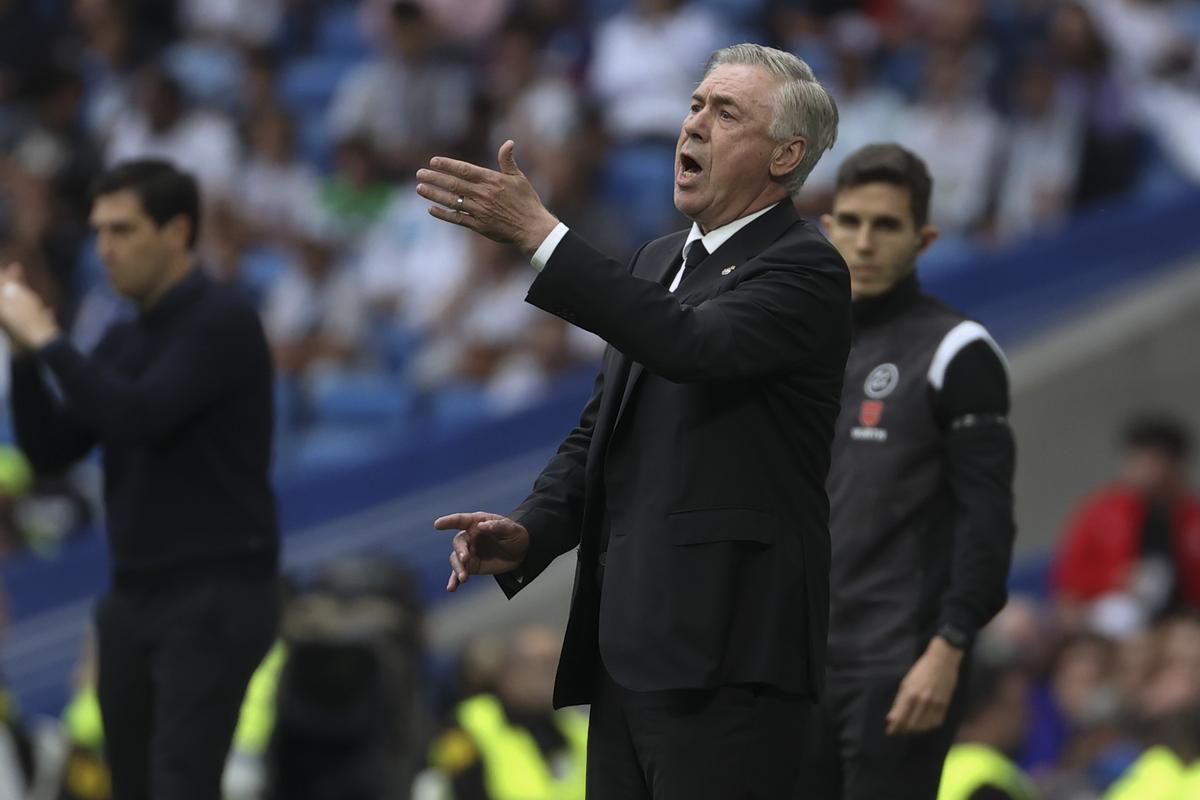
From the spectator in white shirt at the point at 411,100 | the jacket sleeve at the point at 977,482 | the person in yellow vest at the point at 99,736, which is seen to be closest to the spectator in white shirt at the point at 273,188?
the spectator in white shirt at the point at 411,100

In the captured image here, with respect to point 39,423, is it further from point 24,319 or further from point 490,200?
point 490,200

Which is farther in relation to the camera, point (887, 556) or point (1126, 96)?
point (1126, 96)

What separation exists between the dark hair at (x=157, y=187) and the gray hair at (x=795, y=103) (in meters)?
1.99

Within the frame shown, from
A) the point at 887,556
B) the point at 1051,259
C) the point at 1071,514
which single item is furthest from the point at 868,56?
the point at 887,556

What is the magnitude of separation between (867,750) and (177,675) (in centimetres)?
170

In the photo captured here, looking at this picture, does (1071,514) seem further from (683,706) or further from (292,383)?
(683,706)

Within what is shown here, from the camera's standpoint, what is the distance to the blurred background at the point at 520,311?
26.6ft

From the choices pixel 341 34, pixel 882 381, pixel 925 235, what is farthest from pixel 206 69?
pixel 882 381

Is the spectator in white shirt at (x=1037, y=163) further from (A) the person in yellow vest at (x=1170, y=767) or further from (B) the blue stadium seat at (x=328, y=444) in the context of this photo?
(A) the person in yellow vest at (x=1170, y=767)

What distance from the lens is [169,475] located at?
17.5 ft

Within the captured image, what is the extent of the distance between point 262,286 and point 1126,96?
487 centimetres

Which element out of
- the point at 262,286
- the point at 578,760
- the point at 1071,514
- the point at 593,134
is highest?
the point at 593,134

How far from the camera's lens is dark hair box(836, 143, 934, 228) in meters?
5.06

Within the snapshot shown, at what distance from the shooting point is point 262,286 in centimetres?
1198
